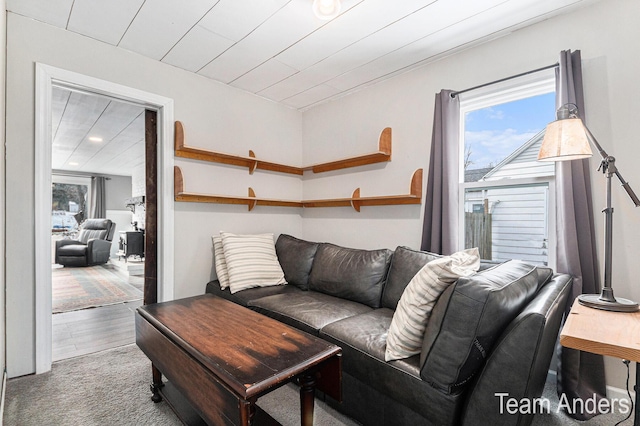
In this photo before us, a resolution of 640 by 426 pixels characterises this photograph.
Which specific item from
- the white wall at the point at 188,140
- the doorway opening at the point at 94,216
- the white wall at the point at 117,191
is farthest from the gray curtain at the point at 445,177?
the white wall at the point at 117,191

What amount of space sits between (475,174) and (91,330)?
3.80 metres

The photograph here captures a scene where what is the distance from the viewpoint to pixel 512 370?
1.11 metres

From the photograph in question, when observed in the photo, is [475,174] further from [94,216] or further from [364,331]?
[94,216]

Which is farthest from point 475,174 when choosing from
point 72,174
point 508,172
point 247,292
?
point 72,174

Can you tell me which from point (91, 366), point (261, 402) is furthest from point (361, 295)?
point (91, 366)

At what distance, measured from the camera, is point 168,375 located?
5.04 feet

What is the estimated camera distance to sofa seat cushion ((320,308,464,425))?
126cm

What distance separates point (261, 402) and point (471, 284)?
1429 millimetres

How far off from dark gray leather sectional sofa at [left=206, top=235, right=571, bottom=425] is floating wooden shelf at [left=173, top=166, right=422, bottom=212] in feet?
2.91

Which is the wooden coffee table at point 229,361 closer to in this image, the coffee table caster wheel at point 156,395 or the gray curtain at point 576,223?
the coffee table caster wheel at point 156,395

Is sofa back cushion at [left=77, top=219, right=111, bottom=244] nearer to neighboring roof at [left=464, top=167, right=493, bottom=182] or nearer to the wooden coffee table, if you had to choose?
the wooden coffee table

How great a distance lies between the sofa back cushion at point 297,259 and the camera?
290cm

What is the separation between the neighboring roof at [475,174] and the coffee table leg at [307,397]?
6.49 feet

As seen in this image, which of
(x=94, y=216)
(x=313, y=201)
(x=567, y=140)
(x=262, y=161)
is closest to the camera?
(x=567, y=140)
